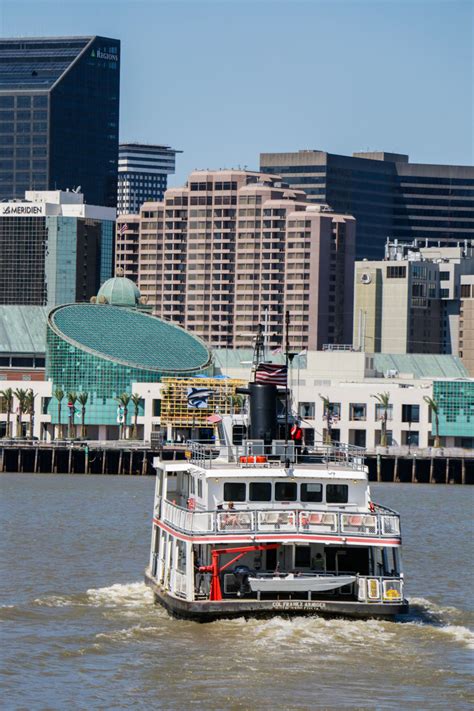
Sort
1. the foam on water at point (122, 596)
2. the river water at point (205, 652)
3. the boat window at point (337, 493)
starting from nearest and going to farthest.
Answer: the river water at point (205, 652), the boat window at point (337, 493), the foam on water at point (122, 596)

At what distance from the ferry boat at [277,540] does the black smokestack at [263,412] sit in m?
0.04

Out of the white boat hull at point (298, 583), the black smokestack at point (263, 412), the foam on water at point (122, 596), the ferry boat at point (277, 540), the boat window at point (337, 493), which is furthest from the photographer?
the foam on water at point (122, 596)

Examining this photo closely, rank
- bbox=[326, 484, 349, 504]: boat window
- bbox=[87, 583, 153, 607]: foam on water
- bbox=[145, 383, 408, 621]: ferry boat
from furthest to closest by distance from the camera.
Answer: bbox=[87, 583, 153, 607]: foam on water
bbox=[326, 484, 349, 504]: boat window
bbox=[145, 383, 408, 621]: ferry boat

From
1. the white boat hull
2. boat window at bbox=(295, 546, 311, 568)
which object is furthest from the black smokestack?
the white boat hull

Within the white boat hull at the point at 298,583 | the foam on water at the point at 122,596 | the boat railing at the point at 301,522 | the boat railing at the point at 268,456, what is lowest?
the foam on water at the point at 122,596

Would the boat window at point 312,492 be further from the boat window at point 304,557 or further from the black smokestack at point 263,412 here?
the black smokestack at point 263,412

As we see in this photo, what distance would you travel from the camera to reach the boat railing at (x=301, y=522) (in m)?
62.5

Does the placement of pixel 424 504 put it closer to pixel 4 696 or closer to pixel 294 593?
pixel 294 593

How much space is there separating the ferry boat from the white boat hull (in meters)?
0.03

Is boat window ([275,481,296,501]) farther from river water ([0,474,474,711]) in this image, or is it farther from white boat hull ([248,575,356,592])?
river water ([0,474,474,711])

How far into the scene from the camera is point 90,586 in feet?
248

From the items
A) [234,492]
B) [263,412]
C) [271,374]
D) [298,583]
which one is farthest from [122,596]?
[298,583]

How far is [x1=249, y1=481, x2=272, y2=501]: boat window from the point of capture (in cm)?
6562

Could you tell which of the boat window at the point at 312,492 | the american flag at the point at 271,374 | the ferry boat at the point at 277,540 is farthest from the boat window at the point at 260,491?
the american flag at the point at 271,374
